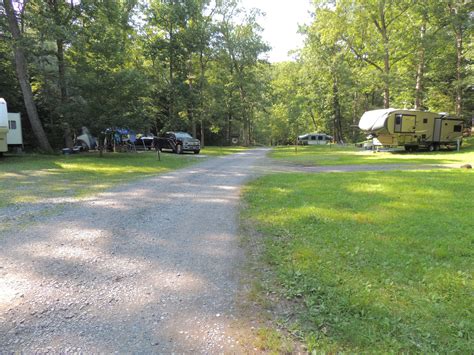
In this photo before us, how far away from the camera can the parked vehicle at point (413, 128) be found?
67.1 ft

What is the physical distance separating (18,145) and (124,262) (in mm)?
21394

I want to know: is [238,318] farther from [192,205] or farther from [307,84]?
[307,84]

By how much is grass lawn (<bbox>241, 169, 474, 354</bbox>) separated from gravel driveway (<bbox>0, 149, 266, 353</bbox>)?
64 centimetres

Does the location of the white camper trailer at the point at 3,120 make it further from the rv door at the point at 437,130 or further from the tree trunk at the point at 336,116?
the tree trunk at the point at 336,116

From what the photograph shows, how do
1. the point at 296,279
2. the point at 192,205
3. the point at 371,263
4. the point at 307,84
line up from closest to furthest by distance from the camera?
the point at 296,279 < the point at 371,263 < the point at 192,205 < the point at 307,84

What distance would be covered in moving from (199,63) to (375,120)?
21127mm

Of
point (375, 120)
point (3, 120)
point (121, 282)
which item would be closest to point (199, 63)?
point (375, 120)

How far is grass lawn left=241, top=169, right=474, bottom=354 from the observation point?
255cm

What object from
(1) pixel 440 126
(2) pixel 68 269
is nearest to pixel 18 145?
(2) pixel 68 269

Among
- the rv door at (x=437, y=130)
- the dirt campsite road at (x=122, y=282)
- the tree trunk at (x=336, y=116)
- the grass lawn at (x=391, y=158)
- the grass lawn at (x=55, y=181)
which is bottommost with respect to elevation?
the dirt campsite road at (x=122, y=282)

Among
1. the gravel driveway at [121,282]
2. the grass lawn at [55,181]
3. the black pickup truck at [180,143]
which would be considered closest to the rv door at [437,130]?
the black pickup truck at [180,143]

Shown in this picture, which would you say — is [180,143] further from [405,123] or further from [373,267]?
[373,267]

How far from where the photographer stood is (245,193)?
331 inches

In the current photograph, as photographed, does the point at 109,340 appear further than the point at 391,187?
No
